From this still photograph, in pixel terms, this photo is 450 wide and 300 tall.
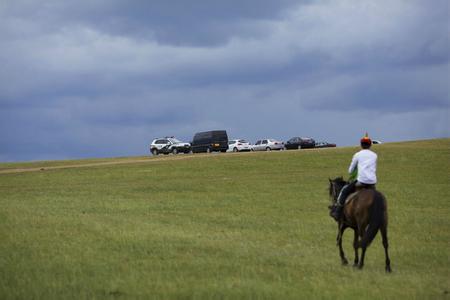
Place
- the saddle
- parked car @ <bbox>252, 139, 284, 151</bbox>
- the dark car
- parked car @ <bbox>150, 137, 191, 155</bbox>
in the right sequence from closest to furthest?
1. the saddle
2. parked car @ <bbox>150, 137, 191, 155</bbox>
3. the dark car
4. parked car @ <bbox>252, 139, 284, 151</bbox>

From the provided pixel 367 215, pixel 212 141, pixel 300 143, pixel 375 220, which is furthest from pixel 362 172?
pixel 300 143

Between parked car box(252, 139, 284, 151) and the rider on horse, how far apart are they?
74.9m

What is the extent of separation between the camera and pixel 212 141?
82.9 m

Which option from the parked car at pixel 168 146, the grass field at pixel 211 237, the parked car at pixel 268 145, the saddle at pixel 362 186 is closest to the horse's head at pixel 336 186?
the saddle at pixel 362 186

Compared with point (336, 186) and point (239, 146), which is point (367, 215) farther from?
point (239, 146)

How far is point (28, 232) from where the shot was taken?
85.7 feet

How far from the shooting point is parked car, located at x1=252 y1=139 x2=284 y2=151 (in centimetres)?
9556

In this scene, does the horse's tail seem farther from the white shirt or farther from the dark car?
the dark car

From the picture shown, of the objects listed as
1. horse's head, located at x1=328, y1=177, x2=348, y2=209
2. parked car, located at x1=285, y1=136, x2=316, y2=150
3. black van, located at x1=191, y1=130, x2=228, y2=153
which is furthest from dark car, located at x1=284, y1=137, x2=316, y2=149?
horse's head, located at x1=328, y1=177, x2=348, y2=209

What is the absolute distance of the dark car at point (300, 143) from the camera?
3733 inches

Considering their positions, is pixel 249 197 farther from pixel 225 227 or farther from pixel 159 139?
pixel 159 139

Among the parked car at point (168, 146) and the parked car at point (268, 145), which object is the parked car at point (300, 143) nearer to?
the parked car at point (268, 145)

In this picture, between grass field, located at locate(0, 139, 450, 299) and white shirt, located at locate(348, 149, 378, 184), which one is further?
white shirt, located at locate(348, 149, 378, 184)

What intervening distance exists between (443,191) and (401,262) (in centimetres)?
2516
